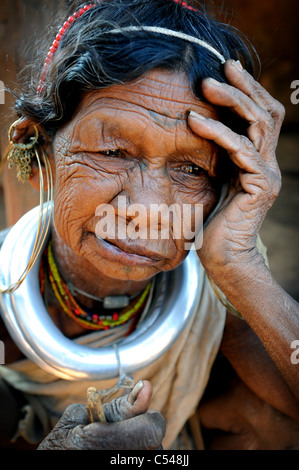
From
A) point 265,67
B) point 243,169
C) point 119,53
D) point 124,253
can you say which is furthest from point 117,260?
point 265,67

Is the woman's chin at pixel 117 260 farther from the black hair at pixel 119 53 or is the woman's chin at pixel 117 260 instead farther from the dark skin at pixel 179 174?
the black hair at pixel 119 53

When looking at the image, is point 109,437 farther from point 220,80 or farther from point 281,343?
point 220,80

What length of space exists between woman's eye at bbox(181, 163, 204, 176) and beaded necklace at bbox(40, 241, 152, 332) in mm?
689

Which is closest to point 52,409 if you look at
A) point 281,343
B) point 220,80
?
point 281,343

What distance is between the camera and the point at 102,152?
1.71 metres

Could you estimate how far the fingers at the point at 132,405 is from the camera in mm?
1437

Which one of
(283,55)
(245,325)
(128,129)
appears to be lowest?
(245,325)

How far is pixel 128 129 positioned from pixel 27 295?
2.66ft

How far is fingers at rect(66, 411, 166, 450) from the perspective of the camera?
1.41 metres

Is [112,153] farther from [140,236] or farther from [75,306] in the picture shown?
[75,306]

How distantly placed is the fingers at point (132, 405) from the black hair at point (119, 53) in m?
0.96

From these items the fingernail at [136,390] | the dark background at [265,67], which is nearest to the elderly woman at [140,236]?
the fingernail at [136,390]

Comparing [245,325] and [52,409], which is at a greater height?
[245,325]

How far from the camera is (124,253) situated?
69.1 inches
